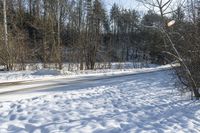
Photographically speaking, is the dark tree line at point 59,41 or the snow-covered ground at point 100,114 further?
the dark tree line at point 59,41

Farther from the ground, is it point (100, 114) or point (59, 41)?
point (59, 41)

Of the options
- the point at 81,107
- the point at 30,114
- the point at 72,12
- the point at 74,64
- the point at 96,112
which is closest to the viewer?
the point at 30,114

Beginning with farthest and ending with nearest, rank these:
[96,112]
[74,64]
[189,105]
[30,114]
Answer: [74,64] < [189,105] < [96,112] < [30,114]

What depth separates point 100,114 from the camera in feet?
29.6

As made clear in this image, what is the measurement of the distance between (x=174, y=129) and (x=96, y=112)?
233 centimetres

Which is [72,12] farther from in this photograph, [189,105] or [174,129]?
[174,129]

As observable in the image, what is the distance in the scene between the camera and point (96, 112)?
927 centimetres

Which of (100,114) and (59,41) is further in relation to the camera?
(59,41)

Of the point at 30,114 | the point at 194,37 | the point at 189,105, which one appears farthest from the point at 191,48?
the point at 30,114

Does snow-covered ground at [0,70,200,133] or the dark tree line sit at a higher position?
the dark tree line

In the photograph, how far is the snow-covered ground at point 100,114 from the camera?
7.57 metres

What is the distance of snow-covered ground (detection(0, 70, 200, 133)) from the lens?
24.8ft

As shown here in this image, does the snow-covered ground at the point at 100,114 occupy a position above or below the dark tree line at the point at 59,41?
below

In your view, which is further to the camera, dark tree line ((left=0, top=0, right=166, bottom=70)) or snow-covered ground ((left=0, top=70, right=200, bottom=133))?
dark tree line ((left=0, top=0, right=166, bottom=70))
